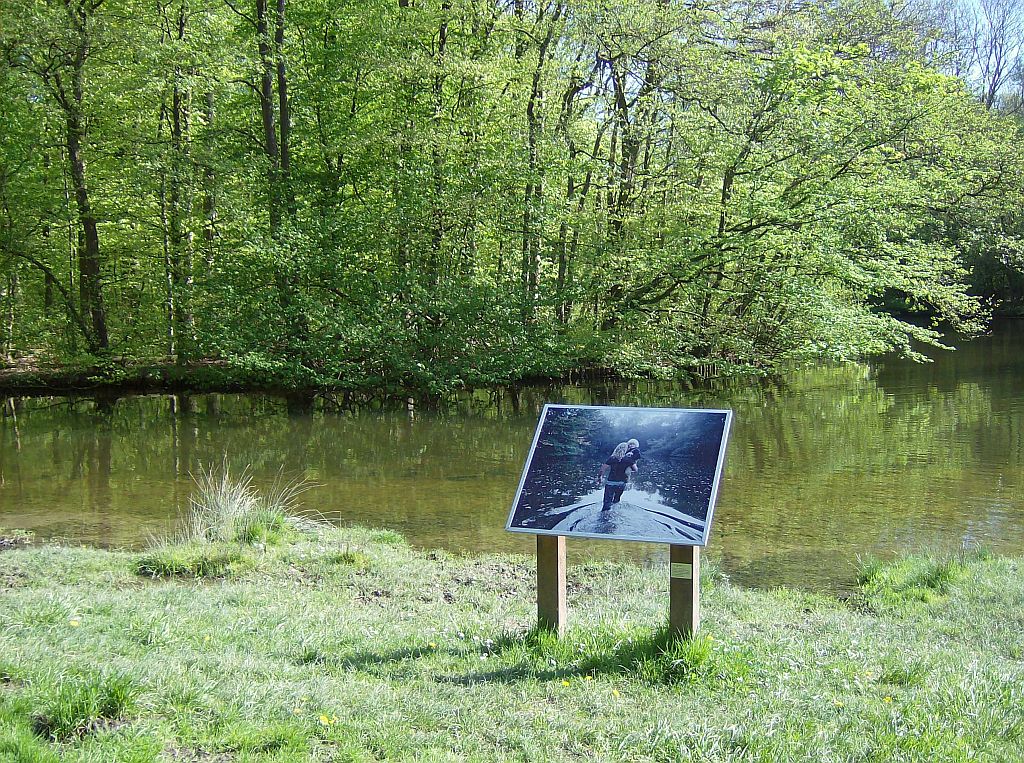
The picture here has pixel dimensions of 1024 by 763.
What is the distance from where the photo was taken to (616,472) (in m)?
5.01

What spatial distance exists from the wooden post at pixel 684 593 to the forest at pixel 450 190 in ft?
48.3

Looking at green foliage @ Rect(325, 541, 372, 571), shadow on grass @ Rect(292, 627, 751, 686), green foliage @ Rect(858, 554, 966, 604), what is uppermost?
shadow on grass @ Rect(292, 627, 751, 686)

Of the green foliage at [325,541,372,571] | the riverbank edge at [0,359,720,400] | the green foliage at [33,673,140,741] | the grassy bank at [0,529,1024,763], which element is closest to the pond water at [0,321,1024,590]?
the riverbank edge at [0,359,720,400]

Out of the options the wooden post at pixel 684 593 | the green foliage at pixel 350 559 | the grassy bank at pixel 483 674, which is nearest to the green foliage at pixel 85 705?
the grassy bank at pixel 483 674

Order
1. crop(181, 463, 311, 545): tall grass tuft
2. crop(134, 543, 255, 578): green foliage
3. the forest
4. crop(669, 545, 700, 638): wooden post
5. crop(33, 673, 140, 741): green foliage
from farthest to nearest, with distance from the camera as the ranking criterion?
the forest → crop(181, 463, 311, 545): tall grass tuft → crop(134, 543, 255, 578): green foliage → crop(669, 545, 700, 638): wooden post → crop(33, 673, 140, 741): green foliage

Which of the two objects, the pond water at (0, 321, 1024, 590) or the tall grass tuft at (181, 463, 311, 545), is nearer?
the tall grass tuft at (181, 463, 311, 545)

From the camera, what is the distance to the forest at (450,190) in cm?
1886

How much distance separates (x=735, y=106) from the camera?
65.2ft

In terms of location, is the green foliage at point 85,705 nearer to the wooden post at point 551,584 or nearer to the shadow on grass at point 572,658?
the shadow on grass at point 572,658

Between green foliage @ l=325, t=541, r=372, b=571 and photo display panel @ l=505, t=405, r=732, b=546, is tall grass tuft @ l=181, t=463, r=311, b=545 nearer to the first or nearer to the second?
green foliage @ l=325, t=541, r=372, b=571

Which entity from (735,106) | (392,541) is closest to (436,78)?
(735,106)

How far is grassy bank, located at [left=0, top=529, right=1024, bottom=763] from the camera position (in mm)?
3514

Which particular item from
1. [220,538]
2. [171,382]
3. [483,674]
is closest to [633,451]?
[483,674]

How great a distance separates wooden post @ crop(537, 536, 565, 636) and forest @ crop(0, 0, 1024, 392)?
557 inches
